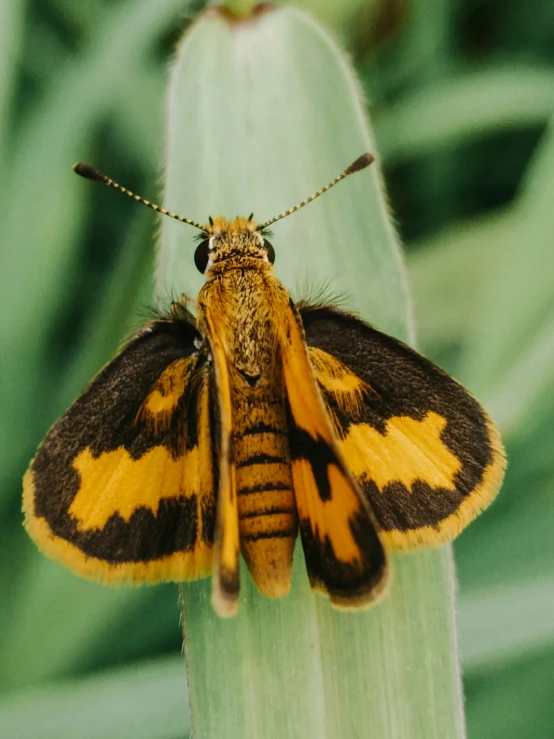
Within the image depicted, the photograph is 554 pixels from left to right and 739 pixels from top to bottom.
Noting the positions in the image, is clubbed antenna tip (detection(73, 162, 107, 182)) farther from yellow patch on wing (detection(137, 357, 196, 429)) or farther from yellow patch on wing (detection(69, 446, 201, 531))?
yellow patch on wing (detection(69, 446, 201, 531))

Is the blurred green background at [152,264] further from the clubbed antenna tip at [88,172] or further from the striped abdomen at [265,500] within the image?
the striped abdomen at [265,500]

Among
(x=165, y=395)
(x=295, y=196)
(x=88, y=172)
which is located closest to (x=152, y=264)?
(x=88, y=172)

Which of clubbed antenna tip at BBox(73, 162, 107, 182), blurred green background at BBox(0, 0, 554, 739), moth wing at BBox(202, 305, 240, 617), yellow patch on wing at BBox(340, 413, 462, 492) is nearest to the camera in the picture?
moth wing at BBox(202, 305, 240, 617)

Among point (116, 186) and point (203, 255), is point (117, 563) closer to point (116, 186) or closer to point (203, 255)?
point (203, 255)

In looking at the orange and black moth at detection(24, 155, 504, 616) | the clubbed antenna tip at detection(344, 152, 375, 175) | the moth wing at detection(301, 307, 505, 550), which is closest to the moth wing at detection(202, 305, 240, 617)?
the orange and black moth at detection(24, 155, 504, 616)

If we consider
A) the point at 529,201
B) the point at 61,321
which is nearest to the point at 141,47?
the point at 61,321

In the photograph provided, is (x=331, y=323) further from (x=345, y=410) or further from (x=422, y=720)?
(x=422, y=720)

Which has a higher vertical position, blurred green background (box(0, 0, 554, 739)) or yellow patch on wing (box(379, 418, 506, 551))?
blurred green background (box(0, 0, 554, 739))

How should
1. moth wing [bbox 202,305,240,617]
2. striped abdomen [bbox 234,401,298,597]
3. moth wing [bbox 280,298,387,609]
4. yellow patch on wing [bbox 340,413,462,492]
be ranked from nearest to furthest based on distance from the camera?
moth wing [bbox 202,305,240,617] < moth wing [bbox 280,298,387,609] < striped abdomen [bbox 234,401,298,597] < yellow patch on wing [bbox 340,413,462,492]
